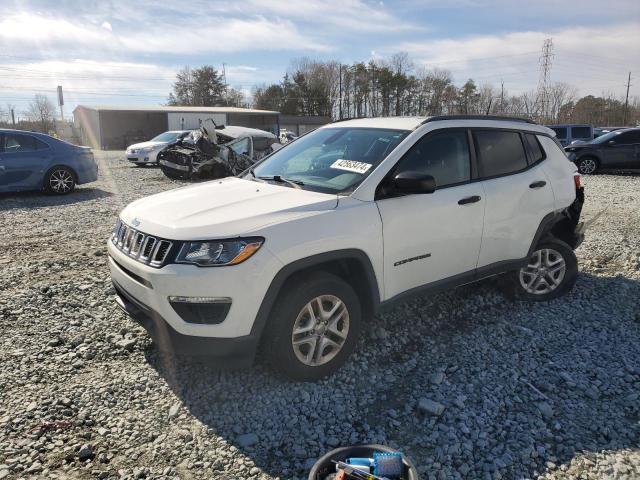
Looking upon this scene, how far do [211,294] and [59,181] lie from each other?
10186mm

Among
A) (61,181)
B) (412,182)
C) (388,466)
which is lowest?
(388,466)

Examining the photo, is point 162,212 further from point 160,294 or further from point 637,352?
point 637,352

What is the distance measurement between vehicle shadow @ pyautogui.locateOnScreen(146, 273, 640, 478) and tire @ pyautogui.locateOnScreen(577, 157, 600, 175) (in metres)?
14.5

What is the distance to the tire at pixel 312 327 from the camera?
3158 mm

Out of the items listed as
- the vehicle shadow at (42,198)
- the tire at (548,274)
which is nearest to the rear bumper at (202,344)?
the tire at (548,274)

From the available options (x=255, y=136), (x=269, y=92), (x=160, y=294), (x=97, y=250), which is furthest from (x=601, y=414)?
(x=269, y=92)

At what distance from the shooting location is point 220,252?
2965 mm

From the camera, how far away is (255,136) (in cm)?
1570

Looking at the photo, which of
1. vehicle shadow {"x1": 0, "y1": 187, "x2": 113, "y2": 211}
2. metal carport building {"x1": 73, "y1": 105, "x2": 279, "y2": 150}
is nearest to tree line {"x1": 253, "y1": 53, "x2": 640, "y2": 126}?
metal carport building {"x1": 73, "y1": 105, "x2": 279, "y2": 150}

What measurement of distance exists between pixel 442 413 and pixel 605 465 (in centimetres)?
91

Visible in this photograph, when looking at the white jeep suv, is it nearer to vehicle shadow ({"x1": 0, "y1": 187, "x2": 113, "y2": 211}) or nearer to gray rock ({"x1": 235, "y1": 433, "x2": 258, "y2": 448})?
gray rock ({"x1": 235, "y1": 433, "x2": 258, "y2": 448})

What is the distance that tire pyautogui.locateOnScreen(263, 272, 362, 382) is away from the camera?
3.16 metres

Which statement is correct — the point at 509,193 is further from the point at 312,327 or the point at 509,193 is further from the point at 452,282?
the point at 312,327

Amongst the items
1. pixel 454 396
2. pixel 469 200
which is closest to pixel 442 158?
pixel 469 200
